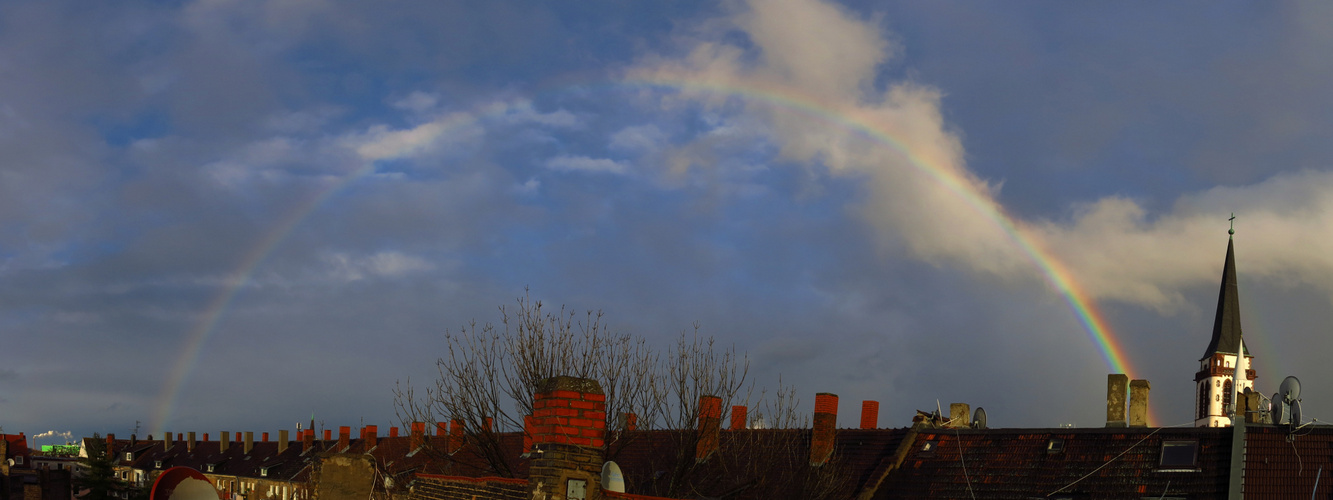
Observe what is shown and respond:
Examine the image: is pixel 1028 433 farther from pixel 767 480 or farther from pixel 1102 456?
pixel 767 480

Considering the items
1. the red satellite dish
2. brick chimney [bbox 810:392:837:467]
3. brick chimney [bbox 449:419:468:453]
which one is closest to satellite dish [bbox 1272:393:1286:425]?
brick chimney [bbox 810:392:837:467]

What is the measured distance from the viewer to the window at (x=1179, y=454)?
27750 mm

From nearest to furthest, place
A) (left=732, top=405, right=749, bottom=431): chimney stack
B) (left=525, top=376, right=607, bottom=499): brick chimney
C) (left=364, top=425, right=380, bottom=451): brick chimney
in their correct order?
(left=525, top=376, right=607, bottom=499): brick chimney, (left=732, top=405, right=749, bottom=431): chimney stack, (left=364, top=425, right=380, bottom=451): brick chimney

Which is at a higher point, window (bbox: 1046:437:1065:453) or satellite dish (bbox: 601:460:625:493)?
satellite dish (bbox: 601:460:625:493)

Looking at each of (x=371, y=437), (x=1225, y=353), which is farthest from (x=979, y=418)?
(x=1225, y=353)

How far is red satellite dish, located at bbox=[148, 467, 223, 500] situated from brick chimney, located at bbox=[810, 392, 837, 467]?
2579 cm

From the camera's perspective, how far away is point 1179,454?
28031 mm

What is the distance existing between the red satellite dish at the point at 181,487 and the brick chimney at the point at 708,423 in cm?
1921

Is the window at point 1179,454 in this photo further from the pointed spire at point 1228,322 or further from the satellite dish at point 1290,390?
the pointed spire at point 1228,322

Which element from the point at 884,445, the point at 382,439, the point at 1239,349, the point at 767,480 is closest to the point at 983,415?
the point at 884,445

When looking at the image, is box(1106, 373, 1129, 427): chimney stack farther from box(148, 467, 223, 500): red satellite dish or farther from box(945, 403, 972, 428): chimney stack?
box(148, 467, 223, 500): red satellite dish

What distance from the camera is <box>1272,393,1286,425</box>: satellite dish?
88.3ft

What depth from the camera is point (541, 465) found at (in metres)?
10.2

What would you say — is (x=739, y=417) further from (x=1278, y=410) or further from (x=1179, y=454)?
(x=1278, y=410)
